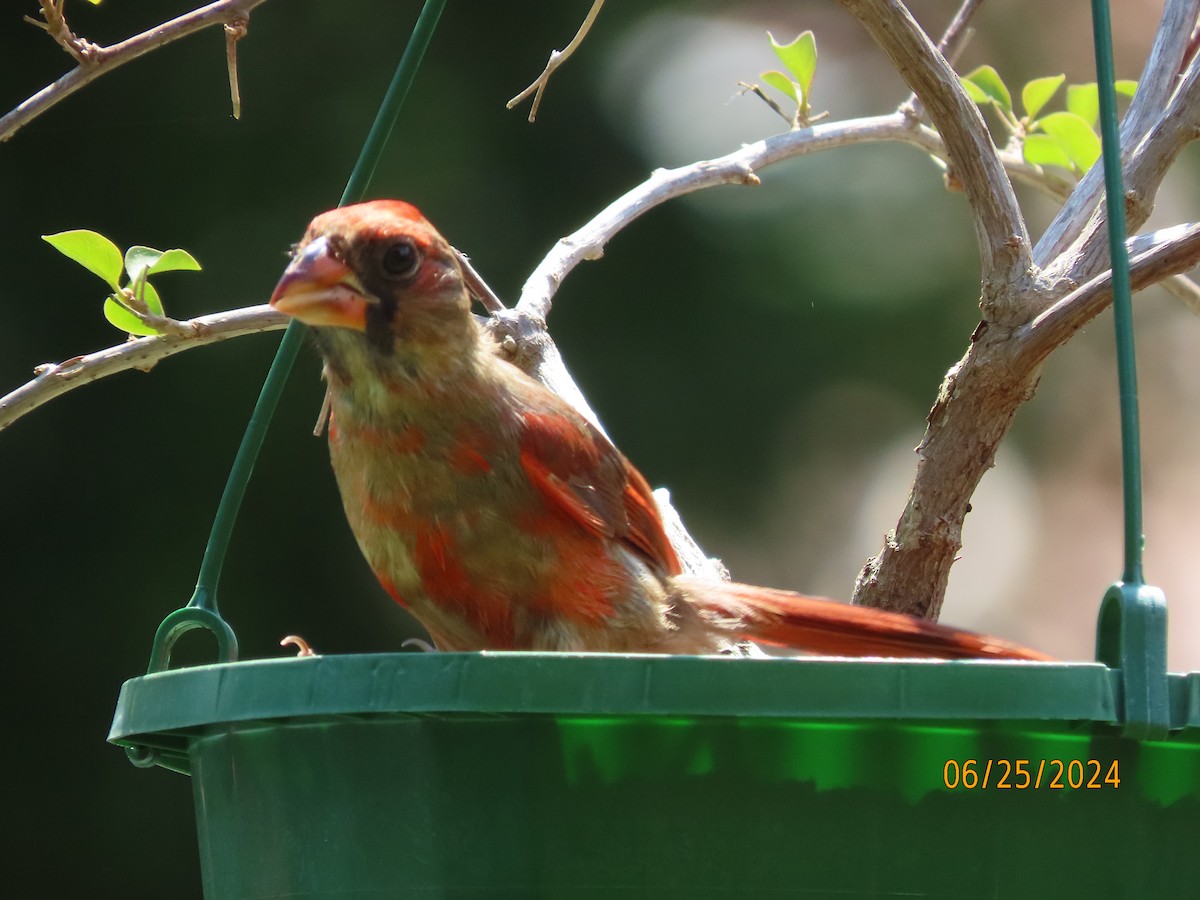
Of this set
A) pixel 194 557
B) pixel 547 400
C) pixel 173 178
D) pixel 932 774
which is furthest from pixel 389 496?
pixel 173 178

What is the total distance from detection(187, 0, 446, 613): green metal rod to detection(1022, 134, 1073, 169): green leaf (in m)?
1.31

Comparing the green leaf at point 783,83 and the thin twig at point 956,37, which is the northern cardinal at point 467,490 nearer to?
the green leaf at point 783,83

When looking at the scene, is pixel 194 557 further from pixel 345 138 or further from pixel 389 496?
pixel 389 496

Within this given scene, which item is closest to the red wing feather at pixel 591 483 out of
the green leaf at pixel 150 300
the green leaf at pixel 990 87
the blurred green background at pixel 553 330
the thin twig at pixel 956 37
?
the green leaf at pixel 150 300

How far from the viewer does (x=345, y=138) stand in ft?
17.0

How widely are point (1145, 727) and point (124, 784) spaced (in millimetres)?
3993

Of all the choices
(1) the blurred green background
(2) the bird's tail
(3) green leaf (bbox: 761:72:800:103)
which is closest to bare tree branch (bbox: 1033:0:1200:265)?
(3) green leaf (bbox: 761:72:800:103)

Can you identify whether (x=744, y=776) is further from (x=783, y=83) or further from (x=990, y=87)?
(x=990, y=87)

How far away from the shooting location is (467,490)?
84.6 inches

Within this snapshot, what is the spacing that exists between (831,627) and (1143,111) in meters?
0.99

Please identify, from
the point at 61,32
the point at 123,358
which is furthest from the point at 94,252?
the point at 61,32

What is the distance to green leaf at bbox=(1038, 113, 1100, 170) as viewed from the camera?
8.79 ft

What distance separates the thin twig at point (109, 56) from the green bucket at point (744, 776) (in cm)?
95

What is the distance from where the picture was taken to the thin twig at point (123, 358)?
2.12 meters
